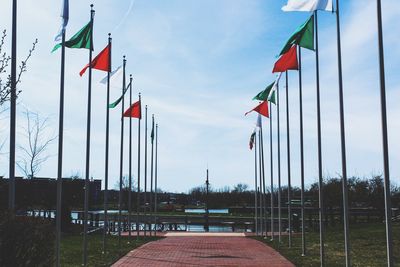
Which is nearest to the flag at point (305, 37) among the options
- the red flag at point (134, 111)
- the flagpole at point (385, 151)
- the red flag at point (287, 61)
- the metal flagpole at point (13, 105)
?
the red flag at point (287, 61)

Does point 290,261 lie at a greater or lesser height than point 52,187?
lesser

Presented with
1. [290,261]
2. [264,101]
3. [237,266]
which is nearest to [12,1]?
[237,266]

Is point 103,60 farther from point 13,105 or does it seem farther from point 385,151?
point 385,151

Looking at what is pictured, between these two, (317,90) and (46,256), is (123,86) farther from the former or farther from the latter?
(46,256)

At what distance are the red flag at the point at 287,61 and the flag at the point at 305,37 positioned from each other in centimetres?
171

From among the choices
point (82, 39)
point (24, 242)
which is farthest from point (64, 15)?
point (24, 242)

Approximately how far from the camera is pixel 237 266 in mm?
17297

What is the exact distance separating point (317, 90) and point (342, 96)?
2.53 meters

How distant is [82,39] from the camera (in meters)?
17.5

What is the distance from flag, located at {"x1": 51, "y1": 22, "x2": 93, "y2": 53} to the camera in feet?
56.5

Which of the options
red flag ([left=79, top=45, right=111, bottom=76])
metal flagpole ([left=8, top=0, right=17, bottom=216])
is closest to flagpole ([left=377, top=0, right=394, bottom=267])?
metal flagpole ([left=8, top=0, right=17, bottom=216])

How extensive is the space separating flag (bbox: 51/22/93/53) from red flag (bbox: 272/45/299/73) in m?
5.76

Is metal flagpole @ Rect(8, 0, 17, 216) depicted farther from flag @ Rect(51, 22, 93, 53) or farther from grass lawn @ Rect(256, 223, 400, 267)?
grass lawn @ Rect(256, 223, 400, 267)

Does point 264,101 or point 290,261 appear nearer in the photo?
point 290,261
